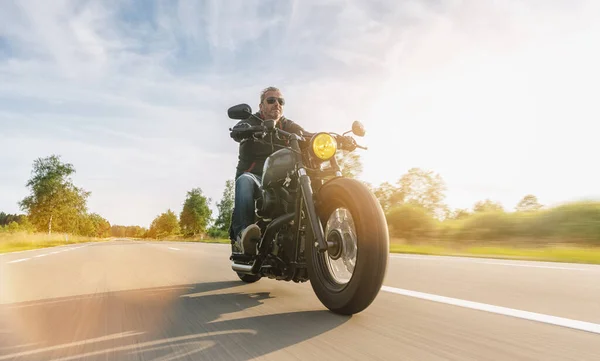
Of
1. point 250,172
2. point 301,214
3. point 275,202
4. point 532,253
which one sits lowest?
point 532,253

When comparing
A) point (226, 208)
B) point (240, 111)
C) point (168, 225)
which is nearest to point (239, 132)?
point (240, 111)

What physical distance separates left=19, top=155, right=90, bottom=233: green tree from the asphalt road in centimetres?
6754

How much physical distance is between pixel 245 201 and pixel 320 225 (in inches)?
51.9

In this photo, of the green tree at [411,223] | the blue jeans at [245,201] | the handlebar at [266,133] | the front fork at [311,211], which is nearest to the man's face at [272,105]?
the handlebar at [266,133]

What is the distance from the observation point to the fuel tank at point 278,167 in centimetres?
354

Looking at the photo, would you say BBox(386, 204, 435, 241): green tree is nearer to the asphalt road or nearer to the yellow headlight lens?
the asphalt road

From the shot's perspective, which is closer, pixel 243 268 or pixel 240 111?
pixel 240 111

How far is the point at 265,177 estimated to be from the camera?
12.4ft

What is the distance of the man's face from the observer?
4.23m

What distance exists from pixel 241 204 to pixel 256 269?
79cm

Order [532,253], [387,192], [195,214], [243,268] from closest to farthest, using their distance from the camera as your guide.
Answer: [243,268]
[532,253]
[387,192]
[195,214]

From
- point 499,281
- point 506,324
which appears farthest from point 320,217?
point 499,281

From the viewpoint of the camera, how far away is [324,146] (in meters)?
3.16

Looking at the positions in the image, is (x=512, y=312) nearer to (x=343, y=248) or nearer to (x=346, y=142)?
(x=343, y=248)
